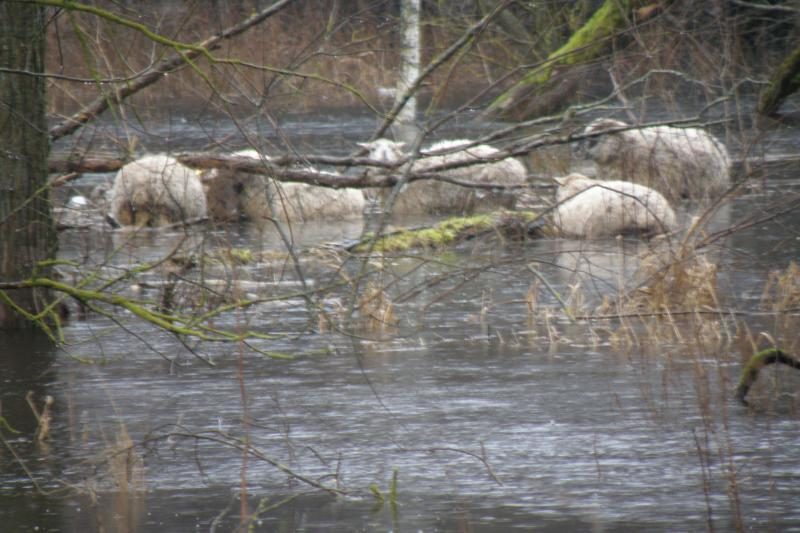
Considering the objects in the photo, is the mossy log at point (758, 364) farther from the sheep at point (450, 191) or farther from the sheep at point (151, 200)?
the sheep at point (450, 191)

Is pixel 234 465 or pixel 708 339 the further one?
pixel 708 339

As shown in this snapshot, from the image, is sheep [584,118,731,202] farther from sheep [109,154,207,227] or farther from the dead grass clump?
the dead grass clump

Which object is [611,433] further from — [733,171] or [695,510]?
[733,171]

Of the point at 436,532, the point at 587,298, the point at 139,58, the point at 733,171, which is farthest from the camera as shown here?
the point at 139,58

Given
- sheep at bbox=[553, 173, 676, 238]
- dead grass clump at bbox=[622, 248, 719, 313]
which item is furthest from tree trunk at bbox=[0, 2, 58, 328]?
sheep at bbox=[553, 173, 676, 238]

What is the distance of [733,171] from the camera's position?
67.6 ft

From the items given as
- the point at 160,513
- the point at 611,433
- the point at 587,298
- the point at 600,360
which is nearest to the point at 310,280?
the point at 587,298

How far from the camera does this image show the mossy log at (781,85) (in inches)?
424

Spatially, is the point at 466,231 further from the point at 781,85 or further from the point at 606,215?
the point at 781,85

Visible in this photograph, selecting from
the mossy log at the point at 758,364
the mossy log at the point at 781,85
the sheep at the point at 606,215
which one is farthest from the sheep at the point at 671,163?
the mossy log at the point at 758,364

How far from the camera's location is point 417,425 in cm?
805

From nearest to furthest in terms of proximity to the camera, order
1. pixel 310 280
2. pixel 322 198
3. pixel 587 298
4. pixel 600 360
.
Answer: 1. pixel 600 360
2. pixel 587 298
3. pixel 310 280
4. pixel 322 198

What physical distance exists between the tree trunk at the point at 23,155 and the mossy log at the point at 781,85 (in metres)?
5.38

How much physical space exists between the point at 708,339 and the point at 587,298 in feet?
6.87
